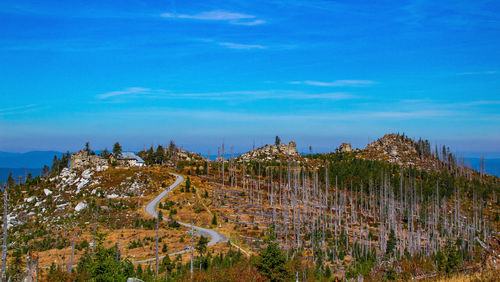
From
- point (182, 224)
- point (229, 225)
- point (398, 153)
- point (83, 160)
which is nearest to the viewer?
point (182, 224)

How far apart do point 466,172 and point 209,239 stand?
457 ft

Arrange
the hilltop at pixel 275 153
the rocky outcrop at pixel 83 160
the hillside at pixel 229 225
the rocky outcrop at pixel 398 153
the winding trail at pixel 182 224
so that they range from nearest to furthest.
A: the hillside at pixel 229 225, the winding trail at pixel 182 224, the rocky outcrop at pixel 83 160, the rocky outcrop at pixel 398 153, the hilltop at pixel 275 153

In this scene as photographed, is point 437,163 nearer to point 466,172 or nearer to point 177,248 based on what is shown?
point 466,172

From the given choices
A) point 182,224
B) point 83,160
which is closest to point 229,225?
point 182,224

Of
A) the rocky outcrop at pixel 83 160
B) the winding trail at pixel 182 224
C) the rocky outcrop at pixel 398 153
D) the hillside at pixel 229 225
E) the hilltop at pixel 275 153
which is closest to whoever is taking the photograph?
the hillside at pixel 229 225

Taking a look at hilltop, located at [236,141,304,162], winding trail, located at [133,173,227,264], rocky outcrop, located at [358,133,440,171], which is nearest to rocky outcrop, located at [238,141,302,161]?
hilltop, located at [236,141,304,162]

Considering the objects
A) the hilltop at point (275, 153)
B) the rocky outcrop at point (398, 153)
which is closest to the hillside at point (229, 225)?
the rocky outcrop at point (398, 153)

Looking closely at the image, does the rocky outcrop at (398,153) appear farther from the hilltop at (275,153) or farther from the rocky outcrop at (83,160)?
the rocky outcrop at (83,160)

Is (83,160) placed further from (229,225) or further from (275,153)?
(275,153)

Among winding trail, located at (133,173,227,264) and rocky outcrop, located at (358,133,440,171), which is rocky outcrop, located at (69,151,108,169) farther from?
rocky outcrop, located at (358,133,440,171)

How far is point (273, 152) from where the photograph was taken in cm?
18088

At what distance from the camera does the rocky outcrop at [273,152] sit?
568 ft

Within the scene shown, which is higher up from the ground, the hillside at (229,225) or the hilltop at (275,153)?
the hilltop at (275,153)

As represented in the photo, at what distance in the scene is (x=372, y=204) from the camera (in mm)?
111688
